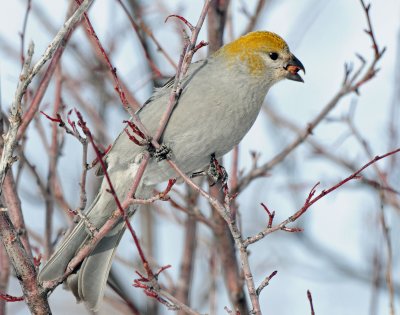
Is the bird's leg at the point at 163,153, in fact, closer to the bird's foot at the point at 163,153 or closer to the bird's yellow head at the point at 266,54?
the bird's foot at the point at 163,153

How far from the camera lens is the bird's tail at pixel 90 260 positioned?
3120 mm

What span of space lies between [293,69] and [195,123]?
835 mm

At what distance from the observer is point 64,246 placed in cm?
330

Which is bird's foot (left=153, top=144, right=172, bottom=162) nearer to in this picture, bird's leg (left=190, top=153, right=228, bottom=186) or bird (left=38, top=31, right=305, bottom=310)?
bird (left=38, top=31, right=305, bottom=310)

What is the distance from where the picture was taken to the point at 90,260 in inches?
142

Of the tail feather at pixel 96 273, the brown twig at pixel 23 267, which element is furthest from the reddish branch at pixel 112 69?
the tail feather at pixel 96 273

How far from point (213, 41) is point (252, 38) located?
0.28 meters

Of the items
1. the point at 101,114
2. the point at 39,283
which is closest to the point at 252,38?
the point at 101,114

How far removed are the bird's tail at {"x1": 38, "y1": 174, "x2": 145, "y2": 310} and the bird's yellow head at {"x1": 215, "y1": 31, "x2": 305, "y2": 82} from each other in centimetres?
117

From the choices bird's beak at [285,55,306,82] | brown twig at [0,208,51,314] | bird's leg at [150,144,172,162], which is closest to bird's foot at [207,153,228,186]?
bird's leg at [150,144,172,162]

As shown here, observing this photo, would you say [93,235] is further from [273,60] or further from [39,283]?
[273,60]

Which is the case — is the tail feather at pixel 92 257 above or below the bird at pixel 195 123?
below

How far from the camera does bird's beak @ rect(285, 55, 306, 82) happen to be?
396 centimetres

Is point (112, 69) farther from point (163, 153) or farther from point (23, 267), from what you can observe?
point (163, 153)
